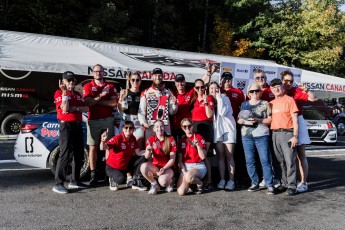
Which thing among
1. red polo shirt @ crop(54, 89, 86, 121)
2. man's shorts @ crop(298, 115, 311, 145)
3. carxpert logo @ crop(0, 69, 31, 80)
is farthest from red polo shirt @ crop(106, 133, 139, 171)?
carxpert logo @ crop(0, 69, 31, 80)

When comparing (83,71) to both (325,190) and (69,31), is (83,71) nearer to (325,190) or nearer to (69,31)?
(325,190)

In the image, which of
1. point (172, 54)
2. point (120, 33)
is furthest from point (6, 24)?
point (172, 54)

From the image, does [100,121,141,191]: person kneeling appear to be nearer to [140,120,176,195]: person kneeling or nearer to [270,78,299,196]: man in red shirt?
[140,120,176,195]: person kneeling

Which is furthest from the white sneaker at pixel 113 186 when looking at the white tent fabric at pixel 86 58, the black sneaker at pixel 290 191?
the white tent fabric at pixel 86 58

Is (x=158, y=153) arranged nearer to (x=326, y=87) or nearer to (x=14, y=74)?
(x=14, y=74)

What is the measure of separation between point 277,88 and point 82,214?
3219 mm

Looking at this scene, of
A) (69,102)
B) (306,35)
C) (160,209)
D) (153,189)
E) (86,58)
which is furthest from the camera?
(306,35)

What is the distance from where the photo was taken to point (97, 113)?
573 centimetres

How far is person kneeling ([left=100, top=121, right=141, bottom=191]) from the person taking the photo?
553 cm

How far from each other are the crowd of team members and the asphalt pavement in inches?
9.7

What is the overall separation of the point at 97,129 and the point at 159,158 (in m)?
1.07

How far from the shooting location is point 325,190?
6.00 meters

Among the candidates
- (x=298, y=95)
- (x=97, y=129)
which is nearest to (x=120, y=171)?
(x=97, y=129)

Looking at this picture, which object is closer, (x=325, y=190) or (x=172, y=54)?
(x=325, y=190)
